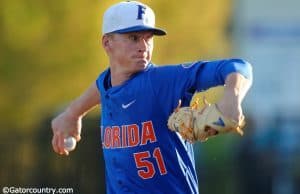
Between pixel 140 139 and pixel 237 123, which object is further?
pixel 140 139

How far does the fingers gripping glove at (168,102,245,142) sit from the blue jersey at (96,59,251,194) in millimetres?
115

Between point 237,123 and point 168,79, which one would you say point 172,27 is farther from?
point 237,123

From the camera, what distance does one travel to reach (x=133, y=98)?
3.00 m

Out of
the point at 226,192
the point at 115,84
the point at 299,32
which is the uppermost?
the point at 299,32

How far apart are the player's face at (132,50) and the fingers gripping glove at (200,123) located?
26 centimetres

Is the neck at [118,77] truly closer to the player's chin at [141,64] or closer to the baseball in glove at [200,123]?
the player's chin at [141,64]

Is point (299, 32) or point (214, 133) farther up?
point (299, 32)

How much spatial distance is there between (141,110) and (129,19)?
30 cm

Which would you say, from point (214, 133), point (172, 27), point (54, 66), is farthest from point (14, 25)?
point (214, 133)

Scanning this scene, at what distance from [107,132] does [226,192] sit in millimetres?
2569

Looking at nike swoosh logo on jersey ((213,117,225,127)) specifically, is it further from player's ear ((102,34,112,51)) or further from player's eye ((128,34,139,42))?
player's ear ((102,34,112,51))

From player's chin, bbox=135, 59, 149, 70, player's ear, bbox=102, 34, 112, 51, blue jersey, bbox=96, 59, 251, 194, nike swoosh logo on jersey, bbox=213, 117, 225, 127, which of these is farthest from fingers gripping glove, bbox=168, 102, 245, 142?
player's ear, bbox=102, 34, 112, 51

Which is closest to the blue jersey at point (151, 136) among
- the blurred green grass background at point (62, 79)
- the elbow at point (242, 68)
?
the elbow at point (242, 68)

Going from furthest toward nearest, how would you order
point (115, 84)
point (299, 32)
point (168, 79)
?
point (299, 32)
point (115, 84)
point (168, 79)
